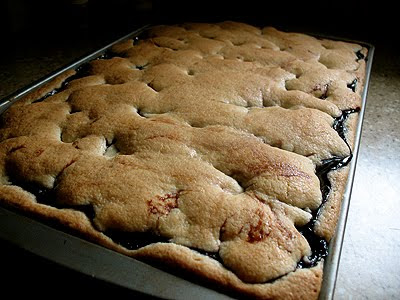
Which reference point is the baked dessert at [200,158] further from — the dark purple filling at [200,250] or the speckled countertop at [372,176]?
the speckled countertop at [372,176]

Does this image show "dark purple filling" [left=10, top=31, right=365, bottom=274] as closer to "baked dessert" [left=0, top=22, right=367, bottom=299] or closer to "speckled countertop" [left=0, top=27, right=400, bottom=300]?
"baked dessert" [left=0, top=22, right=367, bottom=299]

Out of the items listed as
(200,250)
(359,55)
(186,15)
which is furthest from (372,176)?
(186,15)

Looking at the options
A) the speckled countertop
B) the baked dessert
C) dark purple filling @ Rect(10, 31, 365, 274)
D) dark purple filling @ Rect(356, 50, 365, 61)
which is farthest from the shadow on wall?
dark purple filling @ Rect(10, 31, 365, 274)

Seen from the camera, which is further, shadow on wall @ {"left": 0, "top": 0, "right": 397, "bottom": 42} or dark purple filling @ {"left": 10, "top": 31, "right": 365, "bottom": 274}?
shadow on wall @ {"left": 0, "top": 0, "right": 397, "bottom": 42}

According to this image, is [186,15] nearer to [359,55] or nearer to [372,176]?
[359,55]

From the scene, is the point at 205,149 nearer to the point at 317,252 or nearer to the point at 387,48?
the point at 317,252

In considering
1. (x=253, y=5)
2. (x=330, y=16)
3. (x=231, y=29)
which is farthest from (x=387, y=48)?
(x=231, y=29)
